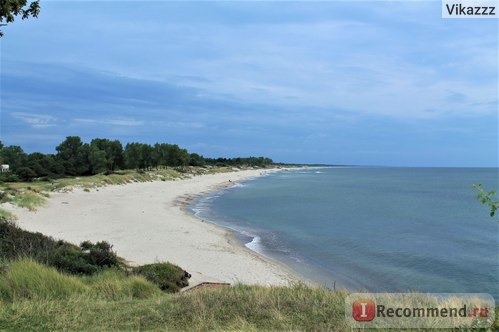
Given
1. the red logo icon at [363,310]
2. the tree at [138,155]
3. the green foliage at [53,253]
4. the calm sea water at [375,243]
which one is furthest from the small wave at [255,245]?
the tree at [138,155]

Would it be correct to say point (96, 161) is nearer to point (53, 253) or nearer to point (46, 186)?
point (46, 186)

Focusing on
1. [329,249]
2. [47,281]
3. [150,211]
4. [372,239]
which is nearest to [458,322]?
[47,281]

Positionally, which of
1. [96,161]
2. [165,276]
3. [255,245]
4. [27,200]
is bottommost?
[255,245]

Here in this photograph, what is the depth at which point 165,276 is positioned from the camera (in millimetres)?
13031

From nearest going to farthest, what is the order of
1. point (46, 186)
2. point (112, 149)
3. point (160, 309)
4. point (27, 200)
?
point (160, 309)
point (27, 200)
point (46, 186)
point (112, 149)

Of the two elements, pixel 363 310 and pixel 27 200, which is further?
pixel 27 200

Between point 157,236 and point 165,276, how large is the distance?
39.7 feet

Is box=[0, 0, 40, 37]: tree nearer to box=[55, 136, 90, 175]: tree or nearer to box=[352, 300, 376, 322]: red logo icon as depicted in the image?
box=[352, 300, 376, 322]: red logo icon

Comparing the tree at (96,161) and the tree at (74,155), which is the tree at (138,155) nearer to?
the tree at (74,155)

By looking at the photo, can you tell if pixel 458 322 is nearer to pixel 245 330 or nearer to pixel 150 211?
pixel 245 330

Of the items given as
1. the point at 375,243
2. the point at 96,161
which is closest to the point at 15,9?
the point at 375,243

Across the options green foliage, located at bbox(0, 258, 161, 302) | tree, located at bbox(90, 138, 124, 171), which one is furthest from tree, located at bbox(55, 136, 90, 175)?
green foliage, located at bbox(0, 258, 161, 302)

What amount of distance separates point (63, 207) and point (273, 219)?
16.5 metres

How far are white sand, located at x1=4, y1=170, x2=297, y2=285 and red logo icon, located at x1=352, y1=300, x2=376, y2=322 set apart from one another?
7997 millimetres
